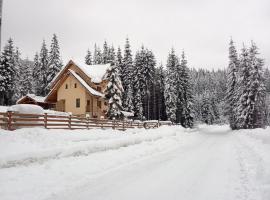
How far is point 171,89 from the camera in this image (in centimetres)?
6512

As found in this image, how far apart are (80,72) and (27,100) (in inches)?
453

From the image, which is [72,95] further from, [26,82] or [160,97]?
[160,97]

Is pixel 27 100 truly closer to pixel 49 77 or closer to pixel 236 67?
pixel 49 77

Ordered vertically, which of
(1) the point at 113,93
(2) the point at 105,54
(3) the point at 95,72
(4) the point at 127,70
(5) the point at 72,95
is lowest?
(1) the point at 113,93

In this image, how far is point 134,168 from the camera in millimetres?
12180

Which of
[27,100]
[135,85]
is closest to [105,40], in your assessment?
[135,85]

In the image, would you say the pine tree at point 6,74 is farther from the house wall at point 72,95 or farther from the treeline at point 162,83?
the house wall at point 72,95

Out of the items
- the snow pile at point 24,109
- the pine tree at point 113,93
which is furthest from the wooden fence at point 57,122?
the pine tree at point 113,93

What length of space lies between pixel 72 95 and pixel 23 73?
108 ft

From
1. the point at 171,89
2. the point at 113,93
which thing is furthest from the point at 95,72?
the point at 171,89

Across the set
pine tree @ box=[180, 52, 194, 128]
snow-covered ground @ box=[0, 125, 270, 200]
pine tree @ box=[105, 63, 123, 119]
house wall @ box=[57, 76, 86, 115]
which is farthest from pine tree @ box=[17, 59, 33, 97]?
snow-covered ground @ box=[0, 125, 270, 200]

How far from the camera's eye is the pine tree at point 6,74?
188ft

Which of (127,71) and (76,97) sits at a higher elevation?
(127,71)

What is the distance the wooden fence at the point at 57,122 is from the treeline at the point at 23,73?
27229 mm
